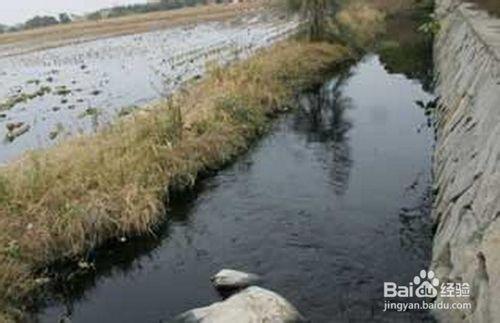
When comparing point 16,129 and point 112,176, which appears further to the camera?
point 16,129

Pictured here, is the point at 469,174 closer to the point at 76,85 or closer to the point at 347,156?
the point at 347,156

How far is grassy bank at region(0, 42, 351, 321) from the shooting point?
12.7 m

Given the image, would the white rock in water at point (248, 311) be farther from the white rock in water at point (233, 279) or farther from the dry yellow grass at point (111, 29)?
the dry yellow grass at point (111, 29)

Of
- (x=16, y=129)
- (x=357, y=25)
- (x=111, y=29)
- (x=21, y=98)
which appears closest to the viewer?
(x=16, y=129)

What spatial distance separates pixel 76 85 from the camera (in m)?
40.2

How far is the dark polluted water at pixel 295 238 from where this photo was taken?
36.5ft

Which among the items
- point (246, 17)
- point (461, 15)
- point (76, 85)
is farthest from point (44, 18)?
point (461, 15)

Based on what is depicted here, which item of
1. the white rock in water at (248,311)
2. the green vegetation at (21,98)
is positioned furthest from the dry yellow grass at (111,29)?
the white rock in water at (248,311)

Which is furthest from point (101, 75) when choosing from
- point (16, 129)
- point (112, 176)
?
point (112, 176)

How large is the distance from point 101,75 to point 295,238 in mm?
32964

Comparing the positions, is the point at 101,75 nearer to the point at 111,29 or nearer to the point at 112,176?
the point at 112,176

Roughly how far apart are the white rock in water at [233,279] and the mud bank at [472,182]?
3073 mm

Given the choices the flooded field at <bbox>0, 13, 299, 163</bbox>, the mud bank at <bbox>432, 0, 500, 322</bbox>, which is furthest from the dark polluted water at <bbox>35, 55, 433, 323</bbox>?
the flooded field at <bbox>0, 13, 299, 163</bbox>

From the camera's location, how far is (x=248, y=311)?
9922 mm
